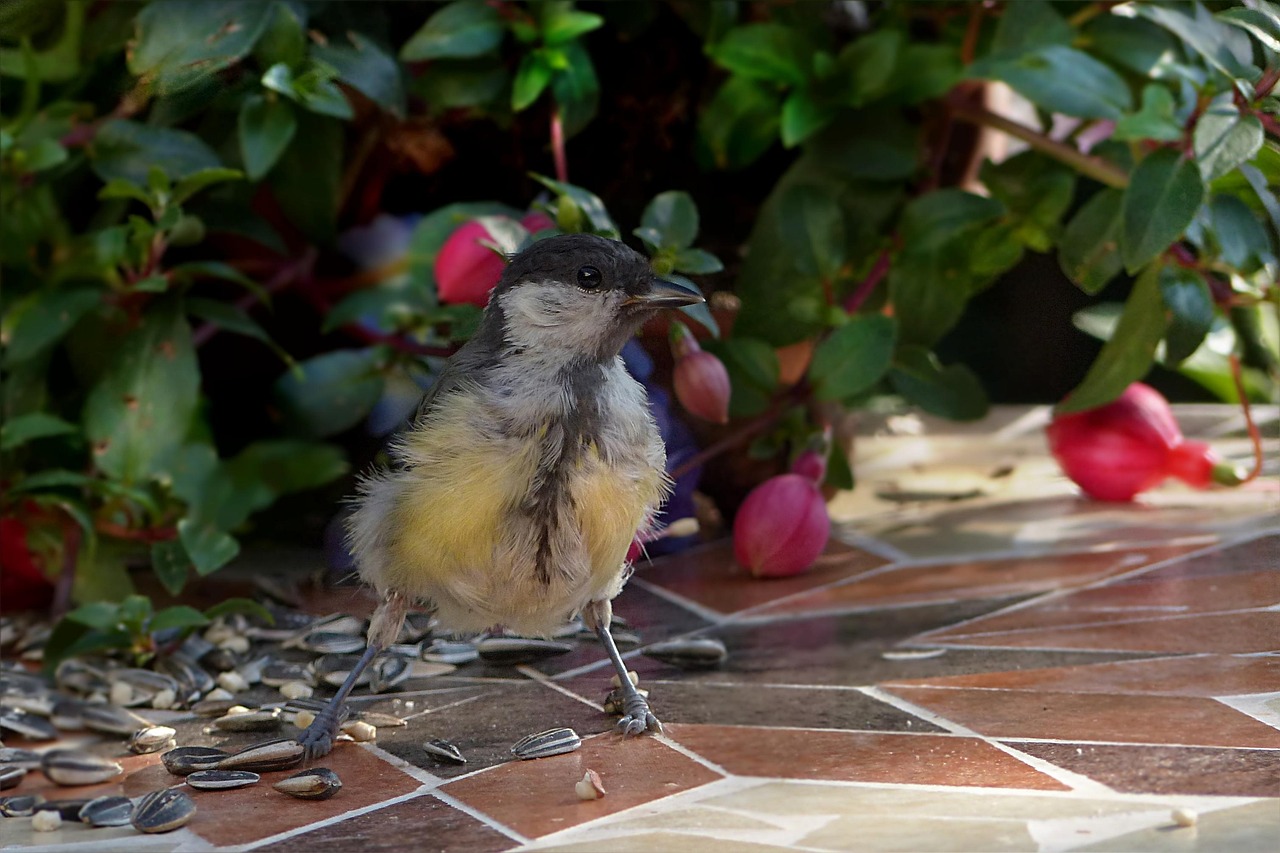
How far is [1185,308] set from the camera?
1.49 metres

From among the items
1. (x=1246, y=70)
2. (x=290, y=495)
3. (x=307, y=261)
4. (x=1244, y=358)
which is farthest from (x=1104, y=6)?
(x=290, y=495)

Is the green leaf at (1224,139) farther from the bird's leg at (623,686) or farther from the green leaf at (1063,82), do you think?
the bird's leg at (623,686)

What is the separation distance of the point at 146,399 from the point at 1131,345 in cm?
114

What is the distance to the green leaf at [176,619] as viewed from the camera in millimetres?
1378

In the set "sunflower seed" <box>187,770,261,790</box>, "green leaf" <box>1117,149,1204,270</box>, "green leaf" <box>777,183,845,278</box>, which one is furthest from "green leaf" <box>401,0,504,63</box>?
"sunflower seed" <box>187,770,261,790</box>

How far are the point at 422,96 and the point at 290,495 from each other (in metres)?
0.58

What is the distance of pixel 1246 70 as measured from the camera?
1.29 metres

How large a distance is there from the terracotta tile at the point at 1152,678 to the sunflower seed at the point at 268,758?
0.55 m

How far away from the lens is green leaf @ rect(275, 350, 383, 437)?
1.80 metres

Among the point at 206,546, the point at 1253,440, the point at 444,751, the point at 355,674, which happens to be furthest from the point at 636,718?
the point at 1253,440

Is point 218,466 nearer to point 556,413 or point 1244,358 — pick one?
point 556,413

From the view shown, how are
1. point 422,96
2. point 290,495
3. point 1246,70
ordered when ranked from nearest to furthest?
point 1246,70 → point 422,96 → point 290,495

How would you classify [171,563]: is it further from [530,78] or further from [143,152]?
[530,78]

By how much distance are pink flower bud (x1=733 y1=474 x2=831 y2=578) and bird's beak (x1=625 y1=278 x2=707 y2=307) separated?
584 mm
